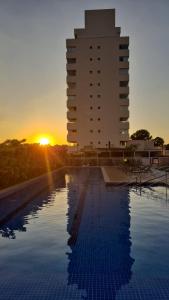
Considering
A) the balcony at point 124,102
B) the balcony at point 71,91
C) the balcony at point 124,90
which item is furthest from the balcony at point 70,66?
the balcony at point 124,102

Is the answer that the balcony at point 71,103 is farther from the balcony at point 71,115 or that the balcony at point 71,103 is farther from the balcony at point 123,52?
the balcony at point 123,52

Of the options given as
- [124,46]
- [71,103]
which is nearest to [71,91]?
[71,103]

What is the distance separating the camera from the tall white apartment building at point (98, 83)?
2194 inches

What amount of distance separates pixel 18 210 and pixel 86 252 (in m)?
5.08

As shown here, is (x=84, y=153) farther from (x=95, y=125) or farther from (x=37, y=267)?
(x=37, y=267)

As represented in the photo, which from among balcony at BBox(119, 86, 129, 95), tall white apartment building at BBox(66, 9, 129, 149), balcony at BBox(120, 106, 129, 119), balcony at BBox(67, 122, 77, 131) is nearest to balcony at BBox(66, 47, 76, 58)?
tall white apartment building at BBox(66, 9, 129, 149)

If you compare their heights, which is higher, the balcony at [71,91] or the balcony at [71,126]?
the balcony at [71,91]

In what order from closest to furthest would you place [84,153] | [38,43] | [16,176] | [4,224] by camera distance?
[4,224]
[16,176]
[38,43]
[84,153]

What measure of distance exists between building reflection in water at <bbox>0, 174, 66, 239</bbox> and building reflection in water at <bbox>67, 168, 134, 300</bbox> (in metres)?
1.23

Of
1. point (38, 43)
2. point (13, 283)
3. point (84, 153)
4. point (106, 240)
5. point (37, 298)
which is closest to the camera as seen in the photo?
point (37, 298)

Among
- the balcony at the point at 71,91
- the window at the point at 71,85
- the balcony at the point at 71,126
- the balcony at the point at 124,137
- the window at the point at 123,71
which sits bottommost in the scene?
the balcony at the point at 124,137

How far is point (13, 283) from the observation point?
500cm

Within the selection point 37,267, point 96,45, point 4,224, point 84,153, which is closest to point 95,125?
point 84,153

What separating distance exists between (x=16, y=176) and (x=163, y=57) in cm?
1708
